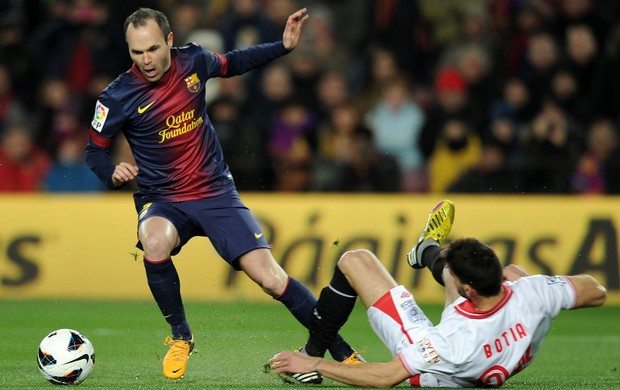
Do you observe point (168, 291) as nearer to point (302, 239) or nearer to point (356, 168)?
point (302, 239)

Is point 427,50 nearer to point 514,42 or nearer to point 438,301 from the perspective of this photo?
point 514,42

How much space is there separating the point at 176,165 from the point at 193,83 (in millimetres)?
530

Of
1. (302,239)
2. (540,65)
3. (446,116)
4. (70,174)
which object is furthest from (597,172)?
(70,174)

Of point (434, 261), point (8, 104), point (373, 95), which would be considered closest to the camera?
point (434, 261)

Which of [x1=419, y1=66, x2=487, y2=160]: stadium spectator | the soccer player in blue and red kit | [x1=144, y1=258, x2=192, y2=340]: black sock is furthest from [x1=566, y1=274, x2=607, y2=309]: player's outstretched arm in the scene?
[x1=419, y1=66, x2=487, y2=160]: stadium spectator

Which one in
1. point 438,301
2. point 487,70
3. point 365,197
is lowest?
point 438,301

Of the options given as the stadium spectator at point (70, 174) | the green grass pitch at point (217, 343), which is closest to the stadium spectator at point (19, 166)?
the stadium spectator at point (70, 174)

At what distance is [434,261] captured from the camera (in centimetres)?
780

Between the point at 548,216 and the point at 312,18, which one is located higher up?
the point at 312,18

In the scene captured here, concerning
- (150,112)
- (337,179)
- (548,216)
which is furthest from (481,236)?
(150,112)

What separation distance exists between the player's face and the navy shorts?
832 mm

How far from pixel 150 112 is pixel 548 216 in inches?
236

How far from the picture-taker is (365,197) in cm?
1290

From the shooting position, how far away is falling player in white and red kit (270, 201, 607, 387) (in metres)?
6.35
